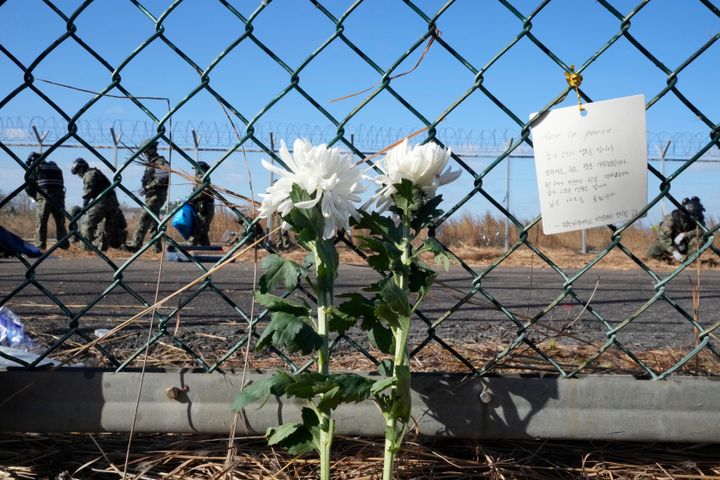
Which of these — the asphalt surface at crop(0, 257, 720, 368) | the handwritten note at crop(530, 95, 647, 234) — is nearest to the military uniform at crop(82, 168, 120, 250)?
the asphalt surface at crop(0, 257, 720, 368)

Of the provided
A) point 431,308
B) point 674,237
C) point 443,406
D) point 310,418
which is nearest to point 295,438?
point 310,418

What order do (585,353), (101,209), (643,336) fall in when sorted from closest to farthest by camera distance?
(585,353) < (643,336) < (101,209)

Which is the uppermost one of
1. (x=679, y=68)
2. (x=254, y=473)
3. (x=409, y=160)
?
(x=679, y=68)

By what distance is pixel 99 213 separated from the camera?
15.3 m

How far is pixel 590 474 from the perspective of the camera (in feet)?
5.64

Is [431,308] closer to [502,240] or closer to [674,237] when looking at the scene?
[674,237]

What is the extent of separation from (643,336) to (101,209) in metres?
13.7

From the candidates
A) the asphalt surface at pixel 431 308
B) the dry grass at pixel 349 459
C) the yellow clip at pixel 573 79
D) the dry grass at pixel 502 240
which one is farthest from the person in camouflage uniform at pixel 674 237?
the yellow clip at pixel 573 79

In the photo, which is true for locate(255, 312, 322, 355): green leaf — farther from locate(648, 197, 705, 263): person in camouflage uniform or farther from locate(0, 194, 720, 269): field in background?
locate(648, 197, 705, 263): person in camouflage uniform

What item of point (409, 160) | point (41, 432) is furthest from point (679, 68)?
point (41, 432)

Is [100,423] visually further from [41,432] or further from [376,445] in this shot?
[376,445]

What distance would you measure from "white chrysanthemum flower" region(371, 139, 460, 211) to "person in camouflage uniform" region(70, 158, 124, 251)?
13.8 metres

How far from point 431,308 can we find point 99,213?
1233cm

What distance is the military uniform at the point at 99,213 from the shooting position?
48.1ft
